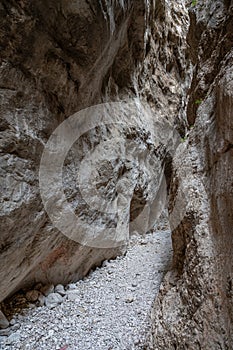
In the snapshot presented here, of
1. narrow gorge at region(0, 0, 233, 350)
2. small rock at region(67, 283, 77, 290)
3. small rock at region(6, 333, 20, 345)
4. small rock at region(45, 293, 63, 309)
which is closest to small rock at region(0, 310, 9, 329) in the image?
narrow gorge at region(0, 0, 233, 350)

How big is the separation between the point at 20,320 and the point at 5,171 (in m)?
1.74

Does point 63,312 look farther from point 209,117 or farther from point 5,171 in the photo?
point 209,117

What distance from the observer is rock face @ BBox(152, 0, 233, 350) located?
5.49 ft

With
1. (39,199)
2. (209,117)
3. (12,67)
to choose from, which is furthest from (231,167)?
(12,67)

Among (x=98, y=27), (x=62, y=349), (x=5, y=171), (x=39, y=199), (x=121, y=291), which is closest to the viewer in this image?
(x=5, y=171)

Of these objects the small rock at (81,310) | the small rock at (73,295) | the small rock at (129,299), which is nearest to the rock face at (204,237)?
the small rock at (129,299)

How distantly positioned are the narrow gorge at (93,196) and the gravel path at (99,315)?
0.05ft

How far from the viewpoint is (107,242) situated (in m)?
4.11

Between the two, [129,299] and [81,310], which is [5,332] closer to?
[81,310]

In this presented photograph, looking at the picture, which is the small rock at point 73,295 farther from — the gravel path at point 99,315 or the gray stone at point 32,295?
the gray stone at point 32,295

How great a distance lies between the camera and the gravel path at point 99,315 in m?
2.39

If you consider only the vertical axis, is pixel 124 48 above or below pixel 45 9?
above

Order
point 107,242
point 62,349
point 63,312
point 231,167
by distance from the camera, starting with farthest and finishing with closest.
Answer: point 107,242, point 63,312, point 62,349, point 231,167

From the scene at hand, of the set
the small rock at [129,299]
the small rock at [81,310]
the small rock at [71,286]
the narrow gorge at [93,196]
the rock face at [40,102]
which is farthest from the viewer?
the small rock at [71,286]
